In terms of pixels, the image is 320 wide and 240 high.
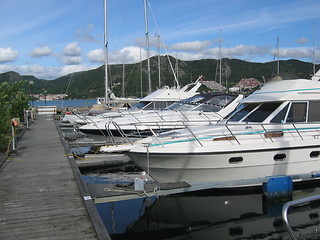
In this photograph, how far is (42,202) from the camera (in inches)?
265

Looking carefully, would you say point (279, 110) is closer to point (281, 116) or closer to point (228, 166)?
point (281, 116)

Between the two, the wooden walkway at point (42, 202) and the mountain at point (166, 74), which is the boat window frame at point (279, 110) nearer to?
the wooden walkway at point (42, 202)

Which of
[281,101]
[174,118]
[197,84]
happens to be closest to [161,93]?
[197,84]

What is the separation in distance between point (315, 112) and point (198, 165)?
4.10 metres

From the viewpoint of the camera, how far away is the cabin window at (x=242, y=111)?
1042cm

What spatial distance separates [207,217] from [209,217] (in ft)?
0.17

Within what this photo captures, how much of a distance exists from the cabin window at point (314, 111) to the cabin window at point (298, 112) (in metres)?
0.16

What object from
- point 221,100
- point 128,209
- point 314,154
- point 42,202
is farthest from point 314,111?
point 42,202

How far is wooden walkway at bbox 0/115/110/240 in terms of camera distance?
17.6 feet

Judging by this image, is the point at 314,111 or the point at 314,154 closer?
the point at 314,154

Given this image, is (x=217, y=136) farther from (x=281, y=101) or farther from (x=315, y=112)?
(x=315, y=112)

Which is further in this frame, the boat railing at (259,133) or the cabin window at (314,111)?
the cabin window at (314,111)

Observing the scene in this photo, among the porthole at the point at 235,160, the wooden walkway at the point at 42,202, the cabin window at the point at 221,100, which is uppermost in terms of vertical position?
the cabin window at the point at 221,100

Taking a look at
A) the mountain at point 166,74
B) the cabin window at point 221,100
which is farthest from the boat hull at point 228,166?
the mountain at point 166,74
